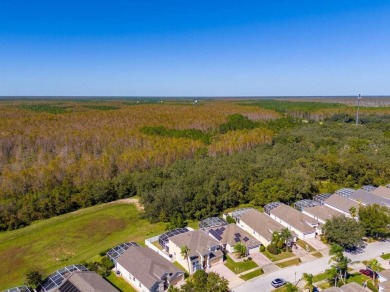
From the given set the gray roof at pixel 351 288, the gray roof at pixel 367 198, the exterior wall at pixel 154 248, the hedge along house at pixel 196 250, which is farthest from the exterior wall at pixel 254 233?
the gray roof at pixel 367 198

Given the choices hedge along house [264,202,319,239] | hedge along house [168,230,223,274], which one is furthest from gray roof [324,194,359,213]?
hedge along house [168,230,223,274]

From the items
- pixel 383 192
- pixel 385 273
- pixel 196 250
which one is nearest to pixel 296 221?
pixel 385 273

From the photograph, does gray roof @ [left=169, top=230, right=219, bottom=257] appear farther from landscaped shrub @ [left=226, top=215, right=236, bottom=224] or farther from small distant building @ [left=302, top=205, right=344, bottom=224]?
small distant building @ [left=302, top=205, right=344, bottom=224]

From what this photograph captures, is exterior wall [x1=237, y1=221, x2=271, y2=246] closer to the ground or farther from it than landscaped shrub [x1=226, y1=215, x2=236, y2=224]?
closer to the ground

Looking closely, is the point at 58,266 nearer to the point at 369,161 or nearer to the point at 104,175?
the point at 104,175

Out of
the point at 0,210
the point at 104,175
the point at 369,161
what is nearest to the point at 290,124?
the point at 369,161
